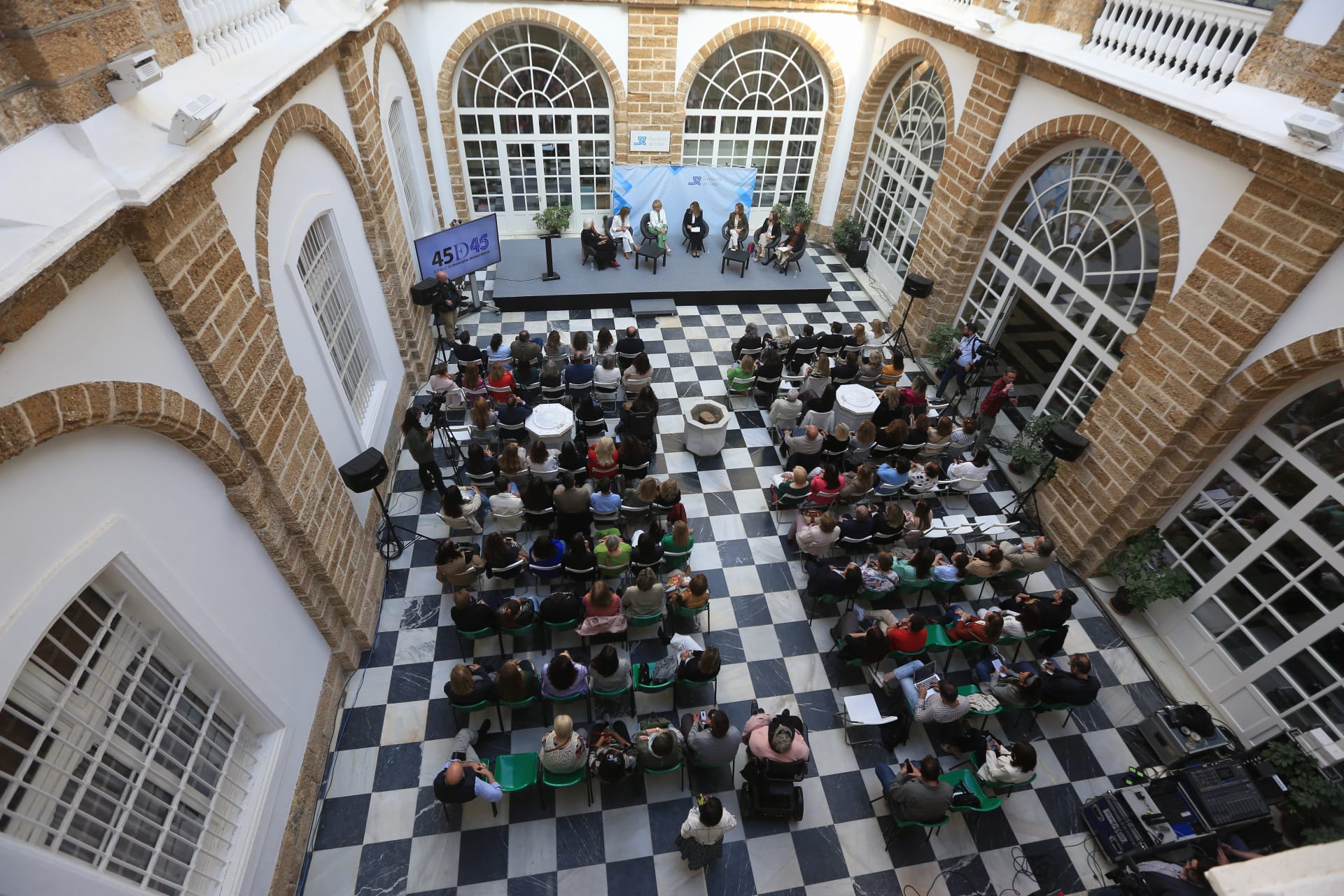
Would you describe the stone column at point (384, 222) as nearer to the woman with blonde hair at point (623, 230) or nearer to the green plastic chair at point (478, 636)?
the woman with blonde hair at point (623, 230)

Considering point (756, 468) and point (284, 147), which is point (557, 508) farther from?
point (284, 147)

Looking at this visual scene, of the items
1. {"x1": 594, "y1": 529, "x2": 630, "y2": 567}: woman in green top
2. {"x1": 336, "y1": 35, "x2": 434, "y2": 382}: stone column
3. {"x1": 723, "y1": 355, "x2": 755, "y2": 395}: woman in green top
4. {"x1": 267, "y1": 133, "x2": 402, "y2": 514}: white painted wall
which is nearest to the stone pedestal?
{"x1": 723, "y1": 355, "x2": 755, "y2": 395}: woman in green top

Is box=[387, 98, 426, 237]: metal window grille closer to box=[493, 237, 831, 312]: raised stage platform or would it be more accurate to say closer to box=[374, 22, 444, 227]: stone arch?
box=[374, 22, 444, 227]: stone arch

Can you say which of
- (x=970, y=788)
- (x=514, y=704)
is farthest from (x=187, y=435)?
(x=970, y=788)

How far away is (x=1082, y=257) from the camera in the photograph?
26.3 feet

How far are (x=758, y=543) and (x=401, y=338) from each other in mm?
5891

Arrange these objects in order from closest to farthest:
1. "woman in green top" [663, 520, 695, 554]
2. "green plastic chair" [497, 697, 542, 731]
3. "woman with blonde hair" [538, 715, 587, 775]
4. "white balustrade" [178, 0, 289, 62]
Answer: "white balustrade" [178, 0, 289, 62] < "woman with blonde hair" [538, 715, 587, 775] < "green plastic chair" [497, 697, 542, 731] < "woman in green top" [663, 520, 695, 554]

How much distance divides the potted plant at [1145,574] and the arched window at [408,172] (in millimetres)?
10997

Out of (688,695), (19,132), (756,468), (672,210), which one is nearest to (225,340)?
(19,132)

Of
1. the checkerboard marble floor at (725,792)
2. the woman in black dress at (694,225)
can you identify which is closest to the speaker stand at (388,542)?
the checkerboard marble floor at (725,792)

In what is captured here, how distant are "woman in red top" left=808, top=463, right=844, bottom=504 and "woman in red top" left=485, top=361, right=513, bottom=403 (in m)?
4.23

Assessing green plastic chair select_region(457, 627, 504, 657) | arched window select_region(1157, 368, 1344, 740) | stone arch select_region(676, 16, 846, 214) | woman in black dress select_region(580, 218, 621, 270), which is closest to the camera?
arched window select_region(1157, 368, 1344, 740)

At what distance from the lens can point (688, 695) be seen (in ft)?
20.9

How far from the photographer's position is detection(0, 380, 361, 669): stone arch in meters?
2.88
